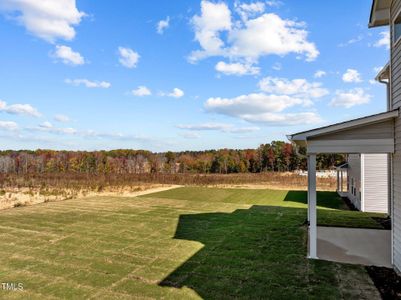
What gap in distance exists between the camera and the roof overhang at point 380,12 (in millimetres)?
5717

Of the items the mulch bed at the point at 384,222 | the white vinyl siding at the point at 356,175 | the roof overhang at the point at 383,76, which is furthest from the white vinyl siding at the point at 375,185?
the roof overhang at the point at 383,76

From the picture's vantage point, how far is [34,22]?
11203 millimetres

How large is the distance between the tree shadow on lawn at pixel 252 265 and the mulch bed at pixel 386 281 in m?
0.60

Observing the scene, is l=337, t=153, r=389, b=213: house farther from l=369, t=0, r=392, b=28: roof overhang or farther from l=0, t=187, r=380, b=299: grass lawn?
l=369, t=0, r=392, b=28: roof overhang

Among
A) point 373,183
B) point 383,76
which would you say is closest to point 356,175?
point 373,183

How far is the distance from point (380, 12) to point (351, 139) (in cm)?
289

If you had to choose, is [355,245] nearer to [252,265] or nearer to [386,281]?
[386,281]

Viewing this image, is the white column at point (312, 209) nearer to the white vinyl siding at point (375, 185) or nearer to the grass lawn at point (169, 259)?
the grass lawn at point (169, 259)

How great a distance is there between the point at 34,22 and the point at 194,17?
6411mm

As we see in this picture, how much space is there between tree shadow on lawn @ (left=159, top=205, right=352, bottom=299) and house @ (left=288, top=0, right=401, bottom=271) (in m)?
0.77

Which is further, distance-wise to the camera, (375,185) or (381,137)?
(375,185)

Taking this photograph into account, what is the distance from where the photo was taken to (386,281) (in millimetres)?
4453

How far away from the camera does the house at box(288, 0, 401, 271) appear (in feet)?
16.4

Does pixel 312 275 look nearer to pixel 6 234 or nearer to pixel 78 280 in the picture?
pixel 78 280
